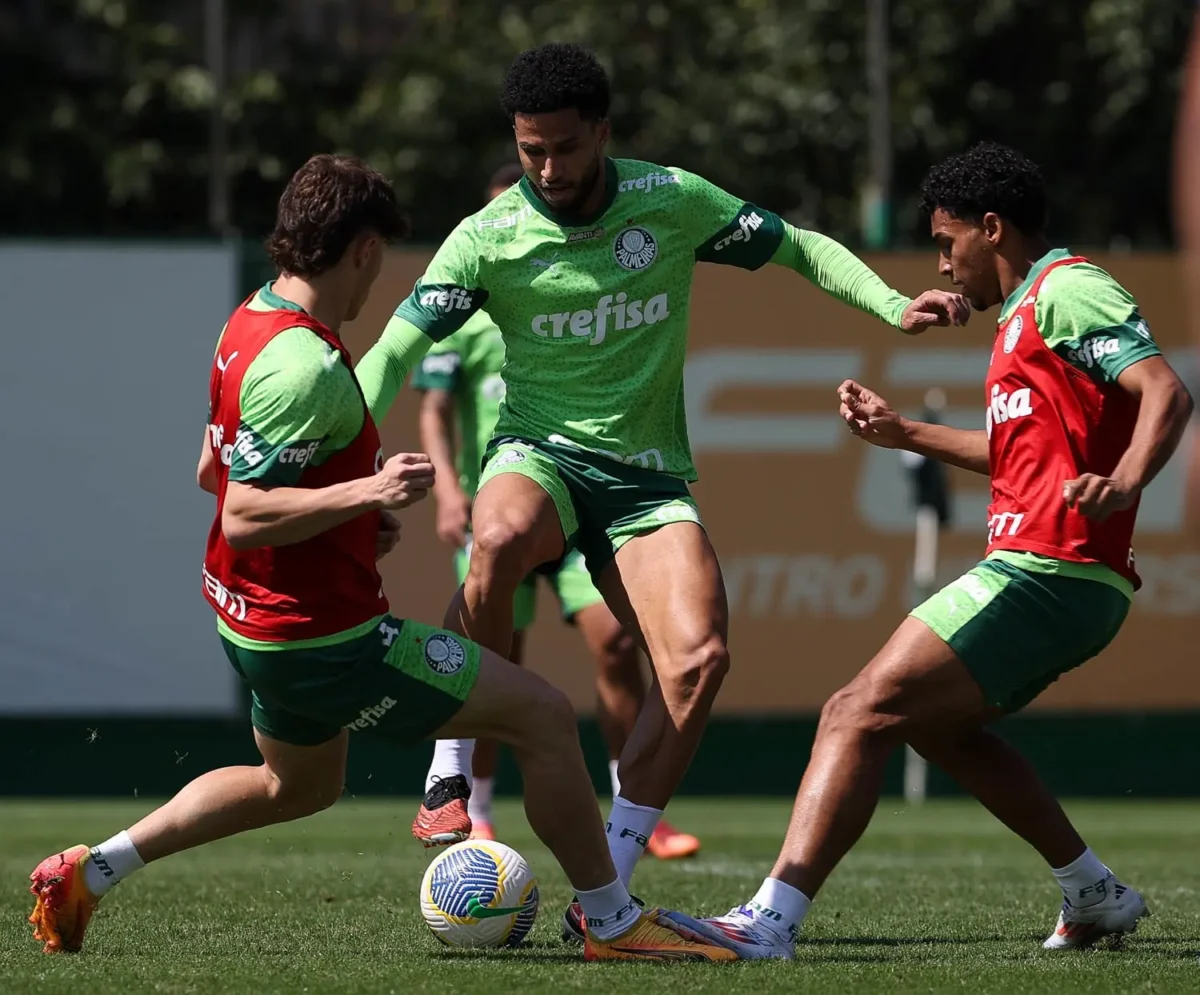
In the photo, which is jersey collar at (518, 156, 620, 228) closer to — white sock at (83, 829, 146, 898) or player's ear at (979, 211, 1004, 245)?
player's ear at (979, 211, 1004, 245)

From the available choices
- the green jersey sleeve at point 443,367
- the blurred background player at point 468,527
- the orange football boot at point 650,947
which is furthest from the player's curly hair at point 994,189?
the green jersey sleeve at point 443,367

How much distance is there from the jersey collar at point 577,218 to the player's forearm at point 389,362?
1.73ft

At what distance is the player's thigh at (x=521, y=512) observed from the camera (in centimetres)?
625

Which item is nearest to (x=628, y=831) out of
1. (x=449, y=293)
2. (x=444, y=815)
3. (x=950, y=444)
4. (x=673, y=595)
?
(x=673, y=595)

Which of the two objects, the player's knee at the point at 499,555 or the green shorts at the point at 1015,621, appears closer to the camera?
the green shorts at the point at 1015,621

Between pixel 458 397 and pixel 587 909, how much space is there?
157 inches

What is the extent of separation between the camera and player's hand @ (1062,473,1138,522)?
5.28 metres

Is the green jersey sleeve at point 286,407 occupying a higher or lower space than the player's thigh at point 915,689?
higher

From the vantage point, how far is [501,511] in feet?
20.6

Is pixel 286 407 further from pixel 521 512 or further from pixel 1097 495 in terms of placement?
pixel 1097 495

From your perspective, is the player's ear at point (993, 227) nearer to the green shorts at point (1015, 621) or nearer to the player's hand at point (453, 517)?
the green shorts at point (1015, 621)

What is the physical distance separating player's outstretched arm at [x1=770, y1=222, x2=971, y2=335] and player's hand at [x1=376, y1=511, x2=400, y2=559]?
1669 millimetres

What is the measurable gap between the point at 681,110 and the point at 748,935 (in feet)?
61.3

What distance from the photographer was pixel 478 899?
19.4ft
